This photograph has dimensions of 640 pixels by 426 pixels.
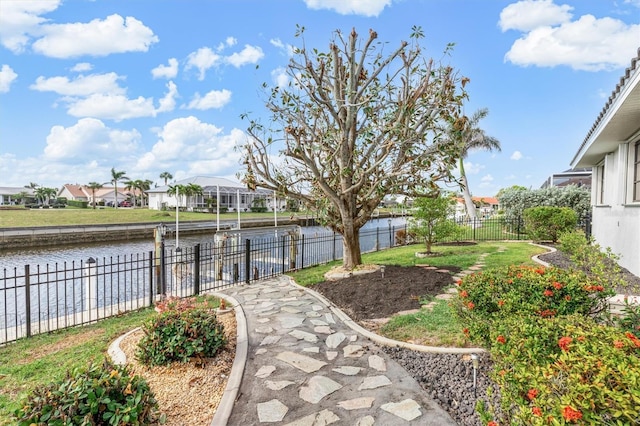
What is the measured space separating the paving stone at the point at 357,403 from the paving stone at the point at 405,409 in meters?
0.14

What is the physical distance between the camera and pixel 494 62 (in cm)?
1014

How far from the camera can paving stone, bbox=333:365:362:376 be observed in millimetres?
3715

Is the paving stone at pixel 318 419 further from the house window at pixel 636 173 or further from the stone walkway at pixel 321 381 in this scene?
the house window at pixel 636 173

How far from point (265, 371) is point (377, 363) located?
1283 millimetres

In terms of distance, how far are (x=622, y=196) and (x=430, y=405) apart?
8.65 m

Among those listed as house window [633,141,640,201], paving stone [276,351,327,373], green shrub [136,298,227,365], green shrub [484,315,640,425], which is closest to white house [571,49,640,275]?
house window [633,141,640,201]

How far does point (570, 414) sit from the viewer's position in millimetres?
1562

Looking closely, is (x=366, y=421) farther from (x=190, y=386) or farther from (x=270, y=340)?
(x=270, y=340)

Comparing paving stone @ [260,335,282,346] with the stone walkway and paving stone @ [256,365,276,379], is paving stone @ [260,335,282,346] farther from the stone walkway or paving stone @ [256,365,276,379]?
paving stone @ [256,365,276,379]

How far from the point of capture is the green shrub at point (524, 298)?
11.3 ft

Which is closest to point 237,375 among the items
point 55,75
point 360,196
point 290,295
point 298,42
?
point 290,295

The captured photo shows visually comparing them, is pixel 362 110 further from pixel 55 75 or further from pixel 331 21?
pixel 55 75

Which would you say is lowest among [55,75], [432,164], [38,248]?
[38,248]

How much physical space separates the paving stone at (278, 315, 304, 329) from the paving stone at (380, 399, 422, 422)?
2.27m
